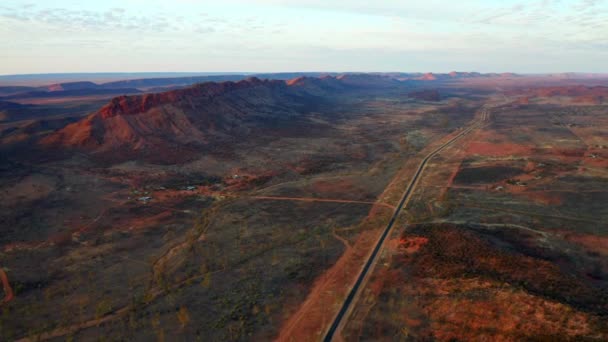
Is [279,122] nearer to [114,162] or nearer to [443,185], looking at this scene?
[114,162]

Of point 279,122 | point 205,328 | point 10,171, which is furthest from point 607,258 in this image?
point 279,122

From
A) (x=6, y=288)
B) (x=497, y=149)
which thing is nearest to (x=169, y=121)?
(x=6, y=288)

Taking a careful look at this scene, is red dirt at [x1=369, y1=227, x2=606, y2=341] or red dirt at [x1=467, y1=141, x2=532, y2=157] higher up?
red dirt at [x1=467, y1=141, x2=532, y2=157]

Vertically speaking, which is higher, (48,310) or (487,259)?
(487,259)

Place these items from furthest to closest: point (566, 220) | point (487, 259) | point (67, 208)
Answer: point (67, 208) < point (566, 220) < point (487, 259)

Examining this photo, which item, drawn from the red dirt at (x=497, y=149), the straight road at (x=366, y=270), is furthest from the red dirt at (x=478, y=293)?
the red dirt at (x=497, y=149)

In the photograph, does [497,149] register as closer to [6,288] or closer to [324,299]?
[324,299]

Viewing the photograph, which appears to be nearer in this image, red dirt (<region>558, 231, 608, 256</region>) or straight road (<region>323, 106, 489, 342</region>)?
straight road (<region>323, 106, 489, 342</region>)

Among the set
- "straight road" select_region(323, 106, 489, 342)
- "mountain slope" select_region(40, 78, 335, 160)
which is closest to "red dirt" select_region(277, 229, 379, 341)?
"straight road" select_region(323, 106, 489, 342)

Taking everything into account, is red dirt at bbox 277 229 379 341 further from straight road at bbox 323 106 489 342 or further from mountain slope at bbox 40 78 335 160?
mountain slope at bbox 40 78 335 160

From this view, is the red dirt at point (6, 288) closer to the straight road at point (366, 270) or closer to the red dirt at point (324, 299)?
the red dirt at point (324, 299)

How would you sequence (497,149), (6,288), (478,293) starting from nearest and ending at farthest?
(478,293), (6,288), (497,149)
